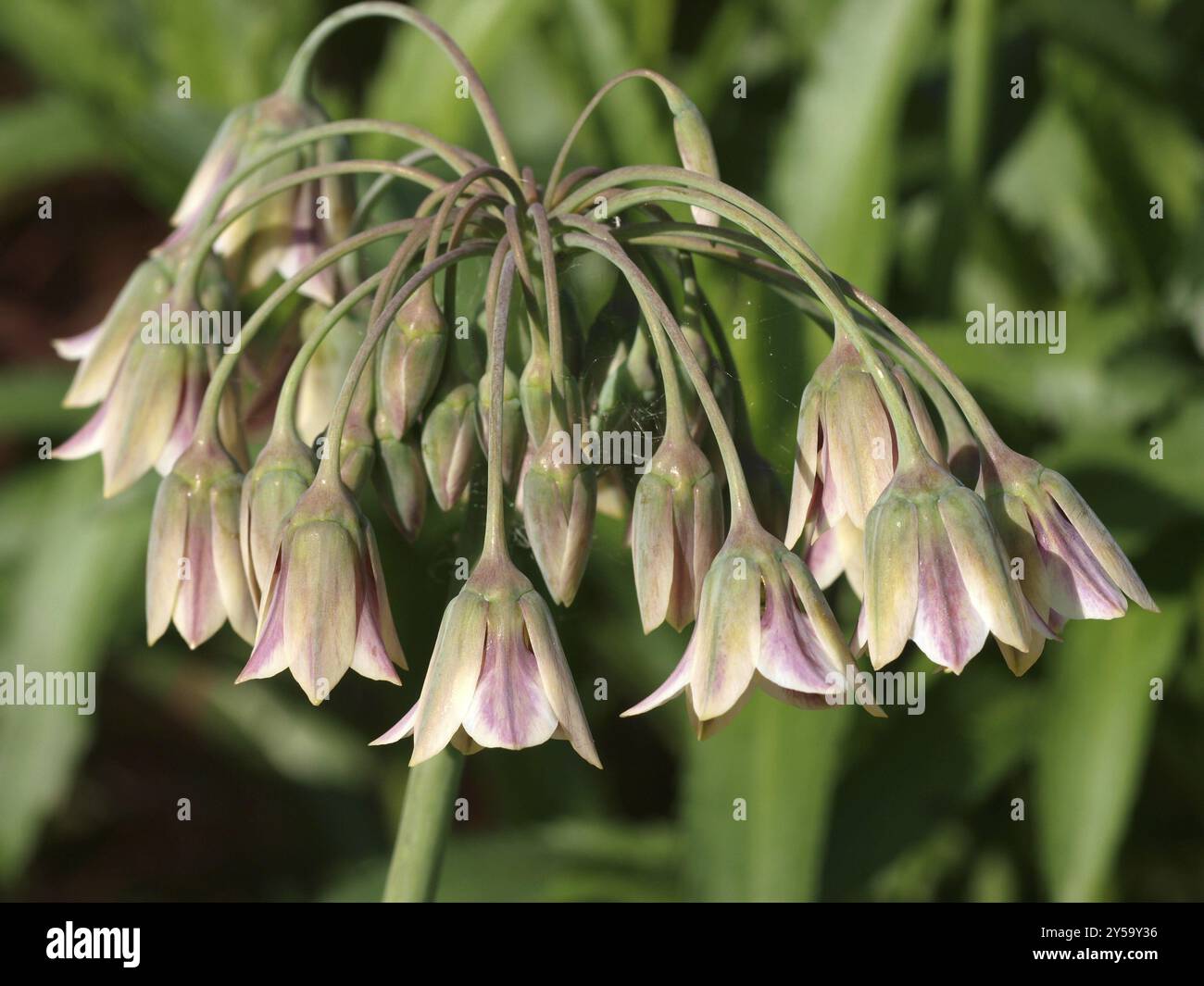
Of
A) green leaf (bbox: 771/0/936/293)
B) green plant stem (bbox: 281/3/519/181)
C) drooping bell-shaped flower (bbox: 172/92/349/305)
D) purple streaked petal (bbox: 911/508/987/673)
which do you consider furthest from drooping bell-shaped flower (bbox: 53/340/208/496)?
green leaf (bbox: 771/0/936/293)

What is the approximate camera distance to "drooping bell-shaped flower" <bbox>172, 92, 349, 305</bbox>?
3.21 feet

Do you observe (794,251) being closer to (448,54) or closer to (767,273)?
(767,273)

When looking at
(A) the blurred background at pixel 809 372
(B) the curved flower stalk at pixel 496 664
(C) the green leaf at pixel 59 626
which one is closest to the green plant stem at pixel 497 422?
Answer: (B) the curved flower stalk at pixel 496 664

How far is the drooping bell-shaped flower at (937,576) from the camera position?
0.74 metres

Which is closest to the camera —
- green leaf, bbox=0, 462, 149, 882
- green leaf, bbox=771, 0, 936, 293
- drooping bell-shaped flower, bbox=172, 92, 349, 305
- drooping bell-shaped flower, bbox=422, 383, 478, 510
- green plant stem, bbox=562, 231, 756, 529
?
green plant stem, bbox=562, 231, 756, 529

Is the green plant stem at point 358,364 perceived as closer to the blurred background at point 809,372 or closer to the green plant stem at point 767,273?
the green plant stem at point 767,273

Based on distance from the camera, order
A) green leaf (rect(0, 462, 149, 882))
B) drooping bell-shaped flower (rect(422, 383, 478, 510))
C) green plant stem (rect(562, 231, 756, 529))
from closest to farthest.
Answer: green plant stem (rect(562, 231, 756, 529)), drooping bell-shaped flower (rect(422, 383, 478, 510)), green leaf (rect(0, 462, 149, 882))

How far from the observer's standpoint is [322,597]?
77 centimetres

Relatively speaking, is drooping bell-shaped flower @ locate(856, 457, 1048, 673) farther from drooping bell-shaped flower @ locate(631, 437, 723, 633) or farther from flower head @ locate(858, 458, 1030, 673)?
drooping bell-shaped flower @ locate(631, 437, 723, 633)

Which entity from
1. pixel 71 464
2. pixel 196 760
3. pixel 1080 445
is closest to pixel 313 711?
pixel 196 760

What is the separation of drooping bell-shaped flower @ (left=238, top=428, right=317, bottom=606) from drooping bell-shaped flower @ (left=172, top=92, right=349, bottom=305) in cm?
20

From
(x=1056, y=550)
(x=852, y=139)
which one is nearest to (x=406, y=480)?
(x=1056, y=550)

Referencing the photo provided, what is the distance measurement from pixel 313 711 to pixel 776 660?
204 centimetres

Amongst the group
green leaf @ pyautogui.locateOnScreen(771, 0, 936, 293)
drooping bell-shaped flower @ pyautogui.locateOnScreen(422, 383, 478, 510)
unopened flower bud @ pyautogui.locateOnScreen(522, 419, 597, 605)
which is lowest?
unopened flower bud @ pyautogui.locateOnScreen(522, 419, 597, 605)
